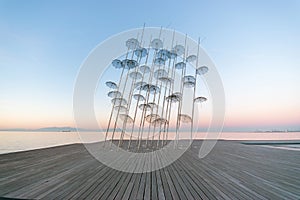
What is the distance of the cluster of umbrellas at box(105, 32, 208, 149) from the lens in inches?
351

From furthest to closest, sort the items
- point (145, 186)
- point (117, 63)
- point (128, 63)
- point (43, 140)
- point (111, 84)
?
point (43, 140) < point (111, 84) < point (117, 63) < point (128, 63) < point (145, 186)

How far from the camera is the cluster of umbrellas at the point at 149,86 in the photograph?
8.91 metres

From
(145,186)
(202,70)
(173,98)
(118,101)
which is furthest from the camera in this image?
(173,98)

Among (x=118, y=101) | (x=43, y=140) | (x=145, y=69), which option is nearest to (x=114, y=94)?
(x=118, y=101)

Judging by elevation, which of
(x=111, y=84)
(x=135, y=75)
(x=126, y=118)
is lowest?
(x=126, y=118)

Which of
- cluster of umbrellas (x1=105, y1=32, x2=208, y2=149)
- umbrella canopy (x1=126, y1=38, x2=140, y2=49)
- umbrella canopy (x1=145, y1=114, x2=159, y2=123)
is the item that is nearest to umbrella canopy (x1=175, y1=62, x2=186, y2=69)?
cluster of umbrellas (x1=105, y1=32, x2=208, y2=149)

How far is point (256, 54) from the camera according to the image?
1249 cm

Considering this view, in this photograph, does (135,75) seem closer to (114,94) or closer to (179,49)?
(114,94)

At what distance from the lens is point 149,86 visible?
9.06m

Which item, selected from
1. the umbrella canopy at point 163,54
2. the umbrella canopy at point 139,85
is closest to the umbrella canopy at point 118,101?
the umbrella canopy at point 139,85

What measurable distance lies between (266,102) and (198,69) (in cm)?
1249

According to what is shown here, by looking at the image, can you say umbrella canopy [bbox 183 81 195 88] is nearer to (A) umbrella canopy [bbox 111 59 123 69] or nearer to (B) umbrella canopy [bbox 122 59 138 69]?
(B) umbrella canopy [bbox 122 59 138 69]

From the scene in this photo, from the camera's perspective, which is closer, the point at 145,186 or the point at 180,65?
the point at 145,186

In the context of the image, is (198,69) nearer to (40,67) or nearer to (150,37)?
(150,37)
